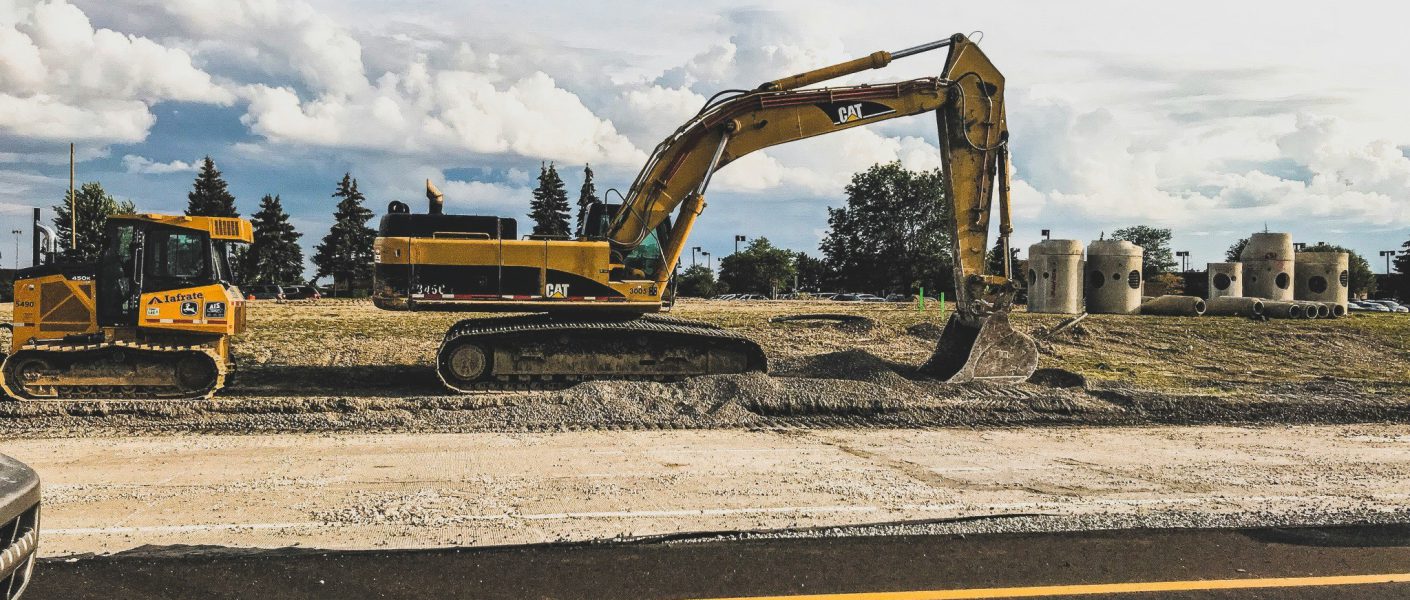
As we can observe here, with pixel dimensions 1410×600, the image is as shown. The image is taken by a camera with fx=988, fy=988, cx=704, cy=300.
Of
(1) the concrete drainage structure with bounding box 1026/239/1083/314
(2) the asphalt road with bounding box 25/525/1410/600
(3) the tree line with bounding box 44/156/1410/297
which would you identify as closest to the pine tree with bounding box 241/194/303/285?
(3) the tree line with bounding box 44/156/1410/297

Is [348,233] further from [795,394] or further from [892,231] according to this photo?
[795,394]

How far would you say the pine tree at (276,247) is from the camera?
66.9 meters

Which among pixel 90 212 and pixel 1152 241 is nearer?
pixel 90 212

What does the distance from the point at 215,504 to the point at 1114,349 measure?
18193 millimetres

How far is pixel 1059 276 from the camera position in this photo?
3072cm

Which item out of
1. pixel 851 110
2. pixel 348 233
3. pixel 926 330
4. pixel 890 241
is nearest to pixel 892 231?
pixel 890 241

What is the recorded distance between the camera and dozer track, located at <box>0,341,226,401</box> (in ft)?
41.3

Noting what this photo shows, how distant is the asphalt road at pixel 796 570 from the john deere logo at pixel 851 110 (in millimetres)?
9083

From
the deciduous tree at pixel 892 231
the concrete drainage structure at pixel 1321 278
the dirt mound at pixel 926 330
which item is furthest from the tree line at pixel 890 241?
the dirt mound at pixel 926 330

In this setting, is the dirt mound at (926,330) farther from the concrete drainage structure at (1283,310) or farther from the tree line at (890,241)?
the tree line at (890,241)

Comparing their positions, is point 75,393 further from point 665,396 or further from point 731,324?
point 731,324

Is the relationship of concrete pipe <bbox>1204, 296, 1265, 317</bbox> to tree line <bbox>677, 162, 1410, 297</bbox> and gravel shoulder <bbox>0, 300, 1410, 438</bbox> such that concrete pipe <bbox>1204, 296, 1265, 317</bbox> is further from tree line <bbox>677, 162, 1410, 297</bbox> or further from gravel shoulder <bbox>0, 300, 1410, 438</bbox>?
tree line <bbox>677, 162, 1410, 297</bbox>

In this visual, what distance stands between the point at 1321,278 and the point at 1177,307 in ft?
29.5

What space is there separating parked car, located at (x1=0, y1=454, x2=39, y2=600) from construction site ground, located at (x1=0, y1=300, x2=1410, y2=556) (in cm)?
192
